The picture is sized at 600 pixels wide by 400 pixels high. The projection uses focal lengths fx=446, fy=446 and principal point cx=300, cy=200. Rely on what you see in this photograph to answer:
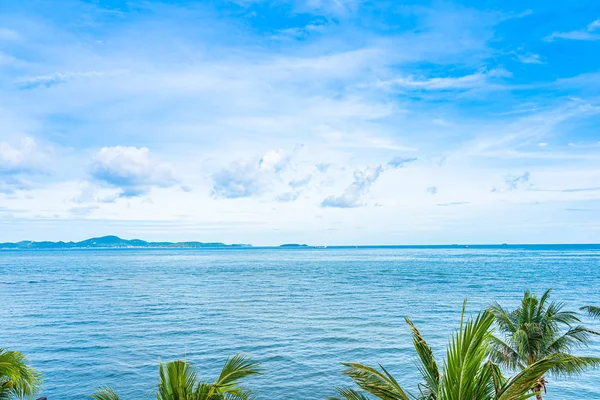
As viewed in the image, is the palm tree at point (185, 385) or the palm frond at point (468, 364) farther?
the palm tree at point (185, 385)

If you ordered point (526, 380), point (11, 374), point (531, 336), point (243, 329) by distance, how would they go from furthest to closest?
point (243, 329) < point (531, 336) < point (11, 374) < point (526, 380)

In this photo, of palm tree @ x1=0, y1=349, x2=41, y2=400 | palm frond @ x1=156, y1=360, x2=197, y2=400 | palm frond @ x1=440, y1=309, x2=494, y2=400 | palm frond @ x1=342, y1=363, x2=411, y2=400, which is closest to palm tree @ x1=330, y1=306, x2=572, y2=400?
palm frond @ x1=440, y1=309, x2=494, y2=400

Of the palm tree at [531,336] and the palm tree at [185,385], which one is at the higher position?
the palm tree at [185,385]

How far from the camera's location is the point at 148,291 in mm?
79812

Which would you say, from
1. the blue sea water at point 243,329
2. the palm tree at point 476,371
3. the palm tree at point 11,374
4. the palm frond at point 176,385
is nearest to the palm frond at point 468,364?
the palm tree at point 476,371

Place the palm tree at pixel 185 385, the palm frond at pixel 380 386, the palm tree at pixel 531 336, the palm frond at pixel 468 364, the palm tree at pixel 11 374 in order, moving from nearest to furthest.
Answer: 1. the palm frond at pixel 468 364
2. the palm frond at pixel 380 386
3. the palm tree at pixel 185 385
4. the palm tree at pixel 11 374
5. the palm tree at pixel 531 336

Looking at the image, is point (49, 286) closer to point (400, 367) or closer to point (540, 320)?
point (400, 367)

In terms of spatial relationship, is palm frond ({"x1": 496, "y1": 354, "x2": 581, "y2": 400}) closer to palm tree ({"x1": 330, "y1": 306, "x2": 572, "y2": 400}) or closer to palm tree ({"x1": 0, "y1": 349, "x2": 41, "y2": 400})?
palm tree ({"x1": 330, "y1": 306, "x2": 572, "y2": 400})

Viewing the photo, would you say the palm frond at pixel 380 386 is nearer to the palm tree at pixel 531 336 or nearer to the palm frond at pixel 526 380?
the palm frond at pixel 526 380

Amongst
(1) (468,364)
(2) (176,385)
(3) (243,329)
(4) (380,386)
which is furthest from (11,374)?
(3) (243,329)

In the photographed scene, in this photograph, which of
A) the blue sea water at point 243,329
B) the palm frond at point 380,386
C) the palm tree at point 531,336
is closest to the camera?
the palm frond at point 380,386

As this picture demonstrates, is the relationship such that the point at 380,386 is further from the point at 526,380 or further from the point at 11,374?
the point at 11,374

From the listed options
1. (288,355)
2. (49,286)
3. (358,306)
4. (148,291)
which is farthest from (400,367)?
(49,286)

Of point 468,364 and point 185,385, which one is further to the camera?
point 185,385
